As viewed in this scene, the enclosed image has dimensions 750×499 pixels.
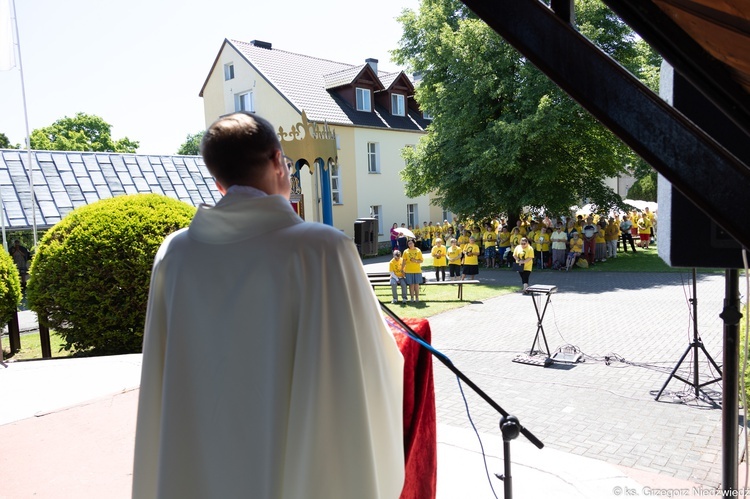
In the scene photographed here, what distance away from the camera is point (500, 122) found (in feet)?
66.8

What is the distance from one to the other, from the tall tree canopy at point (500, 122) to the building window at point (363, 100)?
28.4ft

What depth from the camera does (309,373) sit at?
5.54 ft

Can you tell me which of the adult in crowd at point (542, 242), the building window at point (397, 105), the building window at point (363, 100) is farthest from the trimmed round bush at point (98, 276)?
the building window at point (397, 105)

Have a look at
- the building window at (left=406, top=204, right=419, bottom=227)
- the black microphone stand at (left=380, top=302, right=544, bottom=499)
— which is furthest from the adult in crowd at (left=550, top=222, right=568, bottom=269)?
the black microphone stand at (left=380, top=302, right=544, bottom=499)

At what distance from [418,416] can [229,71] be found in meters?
32.4

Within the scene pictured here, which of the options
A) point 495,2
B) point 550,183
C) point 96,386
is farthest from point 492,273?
point 495,2

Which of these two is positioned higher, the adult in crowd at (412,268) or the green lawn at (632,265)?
the adult in crowd at (412,268)

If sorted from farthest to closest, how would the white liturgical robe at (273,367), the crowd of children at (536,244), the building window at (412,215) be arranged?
the building window at (412,215) < the crowd of children at (536,244) < the white liturgical robe at (273,367)

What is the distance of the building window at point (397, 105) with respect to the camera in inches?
1363

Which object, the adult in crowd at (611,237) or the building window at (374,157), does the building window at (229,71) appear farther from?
the adult in crowd at (611,237)

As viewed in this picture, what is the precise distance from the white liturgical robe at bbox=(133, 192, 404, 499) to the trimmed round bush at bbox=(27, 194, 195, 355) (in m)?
7.58

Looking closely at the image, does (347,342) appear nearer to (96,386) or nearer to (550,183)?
(96,386)

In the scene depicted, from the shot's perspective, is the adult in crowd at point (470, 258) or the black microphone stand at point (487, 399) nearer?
the black microphone stand at point (487, 399)

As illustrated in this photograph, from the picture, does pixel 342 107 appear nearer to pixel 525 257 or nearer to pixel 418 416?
pixel 525 257
